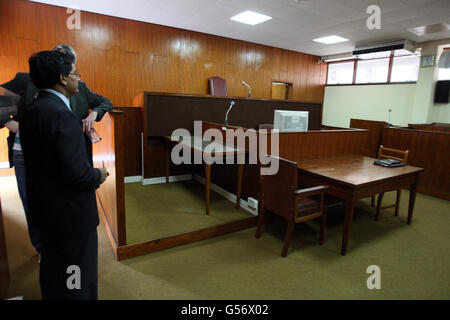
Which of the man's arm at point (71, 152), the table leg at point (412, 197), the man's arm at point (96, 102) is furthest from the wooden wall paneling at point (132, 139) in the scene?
the table leg at point (412, 197)

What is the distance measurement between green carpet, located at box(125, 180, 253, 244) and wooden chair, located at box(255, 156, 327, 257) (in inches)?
24.0

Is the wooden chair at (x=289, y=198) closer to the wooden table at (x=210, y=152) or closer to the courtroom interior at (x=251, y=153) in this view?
the courtroom interior at (x=251, y=153)

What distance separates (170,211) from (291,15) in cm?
439

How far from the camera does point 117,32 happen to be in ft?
18.4

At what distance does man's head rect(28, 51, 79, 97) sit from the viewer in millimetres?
1117

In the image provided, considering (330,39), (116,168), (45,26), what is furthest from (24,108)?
(330,39)

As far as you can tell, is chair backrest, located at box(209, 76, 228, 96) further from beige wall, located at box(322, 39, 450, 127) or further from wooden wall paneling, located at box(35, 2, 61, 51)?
beige wall, located at box(322, 39, 450, 127)

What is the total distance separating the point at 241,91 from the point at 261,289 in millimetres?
6256

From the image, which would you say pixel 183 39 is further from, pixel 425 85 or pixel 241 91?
pixel 425 85

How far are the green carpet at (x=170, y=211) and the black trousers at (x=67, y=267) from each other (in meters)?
1.10

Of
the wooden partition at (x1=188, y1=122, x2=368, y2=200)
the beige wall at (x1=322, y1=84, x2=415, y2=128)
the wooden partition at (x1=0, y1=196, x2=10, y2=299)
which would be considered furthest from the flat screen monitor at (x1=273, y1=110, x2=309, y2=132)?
the beige wall at (x1=322, y1=84, x2=415, y2=128)

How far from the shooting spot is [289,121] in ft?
10.6

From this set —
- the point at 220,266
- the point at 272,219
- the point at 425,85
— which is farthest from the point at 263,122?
the point at 425,85

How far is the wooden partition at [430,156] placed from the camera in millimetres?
4039
